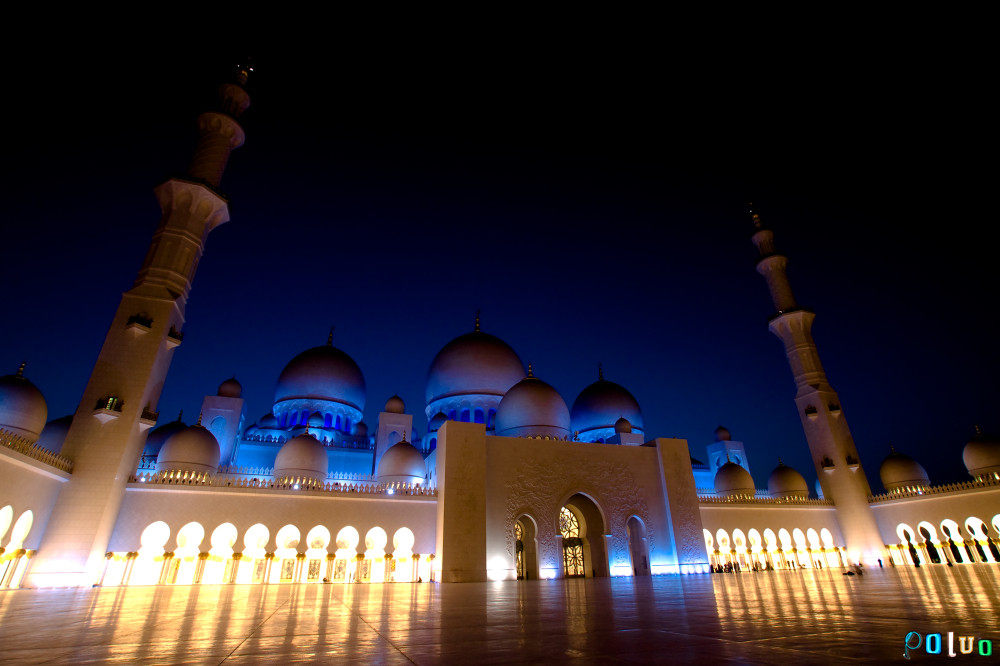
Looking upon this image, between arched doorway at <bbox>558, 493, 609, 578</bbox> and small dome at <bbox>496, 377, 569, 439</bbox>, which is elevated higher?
small dome at <bbox>496, 377, 569, 439</bbox>

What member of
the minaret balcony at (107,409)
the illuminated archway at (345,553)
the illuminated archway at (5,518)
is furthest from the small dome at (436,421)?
the illuminated archway at (5,518)

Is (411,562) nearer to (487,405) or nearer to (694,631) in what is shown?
(487,405)

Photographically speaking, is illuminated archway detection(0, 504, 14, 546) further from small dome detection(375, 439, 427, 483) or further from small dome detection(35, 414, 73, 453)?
small dome detection(375, 439, 427, 483)

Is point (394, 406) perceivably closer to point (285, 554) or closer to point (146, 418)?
point (285, 554)

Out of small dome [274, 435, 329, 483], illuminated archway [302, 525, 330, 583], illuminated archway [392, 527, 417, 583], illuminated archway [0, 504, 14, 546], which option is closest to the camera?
illuminated archway [0, 504, 14, 546]

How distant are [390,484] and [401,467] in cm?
191

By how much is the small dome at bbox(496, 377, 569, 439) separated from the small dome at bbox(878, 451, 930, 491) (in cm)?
1451

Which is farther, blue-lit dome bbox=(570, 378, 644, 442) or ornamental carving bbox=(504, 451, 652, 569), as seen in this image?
blue-lit dome bbox=(570, 378, 644, 442)

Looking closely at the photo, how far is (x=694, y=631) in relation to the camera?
2.54 metres

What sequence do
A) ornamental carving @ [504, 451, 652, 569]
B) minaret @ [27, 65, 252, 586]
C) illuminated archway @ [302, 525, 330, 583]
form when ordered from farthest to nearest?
ornamental carving @ [504, 451, 652, 569] → illuminated archway @ [302, 525, 330, 583] → minaret @ [27, 65, 252, 586]

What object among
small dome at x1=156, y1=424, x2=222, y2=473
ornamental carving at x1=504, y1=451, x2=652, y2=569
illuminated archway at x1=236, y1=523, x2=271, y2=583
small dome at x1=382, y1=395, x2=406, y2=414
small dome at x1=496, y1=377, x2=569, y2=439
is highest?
small dome at x1=382, y1=395, x2=406, y2=414

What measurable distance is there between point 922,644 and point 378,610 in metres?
3.87

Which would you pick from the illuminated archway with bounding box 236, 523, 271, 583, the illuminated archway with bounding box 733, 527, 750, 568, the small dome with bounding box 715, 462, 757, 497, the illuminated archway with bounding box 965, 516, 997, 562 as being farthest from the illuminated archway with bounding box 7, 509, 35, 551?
the illuminated archway with bounding box 965, 516, 997, 562

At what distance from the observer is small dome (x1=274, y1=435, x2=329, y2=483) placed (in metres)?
16.5
